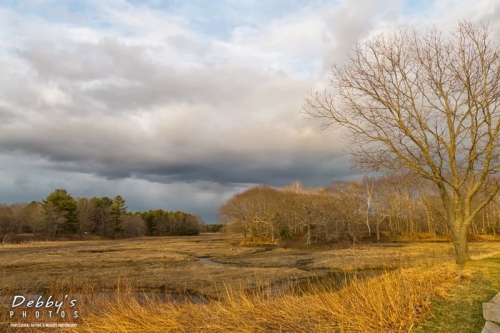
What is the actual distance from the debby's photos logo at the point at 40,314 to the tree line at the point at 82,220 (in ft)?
211

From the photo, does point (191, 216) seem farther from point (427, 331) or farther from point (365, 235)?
point (427, 331)

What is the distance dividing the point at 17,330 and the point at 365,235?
2910 inches

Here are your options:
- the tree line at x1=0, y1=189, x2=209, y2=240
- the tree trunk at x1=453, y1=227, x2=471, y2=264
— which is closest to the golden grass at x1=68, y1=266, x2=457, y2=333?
the tree trunk at x1=453, y1=227, x2=471, y2=264

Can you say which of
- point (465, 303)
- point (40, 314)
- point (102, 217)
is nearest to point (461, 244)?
point (465, 303)

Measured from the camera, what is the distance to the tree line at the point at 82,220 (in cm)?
8200

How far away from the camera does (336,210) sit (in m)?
66.9

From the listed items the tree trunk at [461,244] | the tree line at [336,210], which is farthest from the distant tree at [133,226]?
the tree trunk at [461,244]

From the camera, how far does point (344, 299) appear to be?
774 cm

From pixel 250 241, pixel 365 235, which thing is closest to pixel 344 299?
pixel 250 241

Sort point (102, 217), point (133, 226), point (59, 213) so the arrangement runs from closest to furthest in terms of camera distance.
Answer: point (59, 213) → point (102, 217) → point (133, 226)

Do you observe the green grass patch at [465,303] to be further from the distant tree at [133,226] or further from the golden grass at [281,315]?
the distant tree at [133,226]

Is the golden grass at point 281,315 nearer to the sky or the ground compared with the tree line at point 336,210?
nearer to the ground

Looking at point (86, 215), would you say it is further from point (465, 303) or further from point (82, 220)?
point (465, 303)

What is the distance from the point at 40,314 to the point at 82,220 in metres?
97.1
